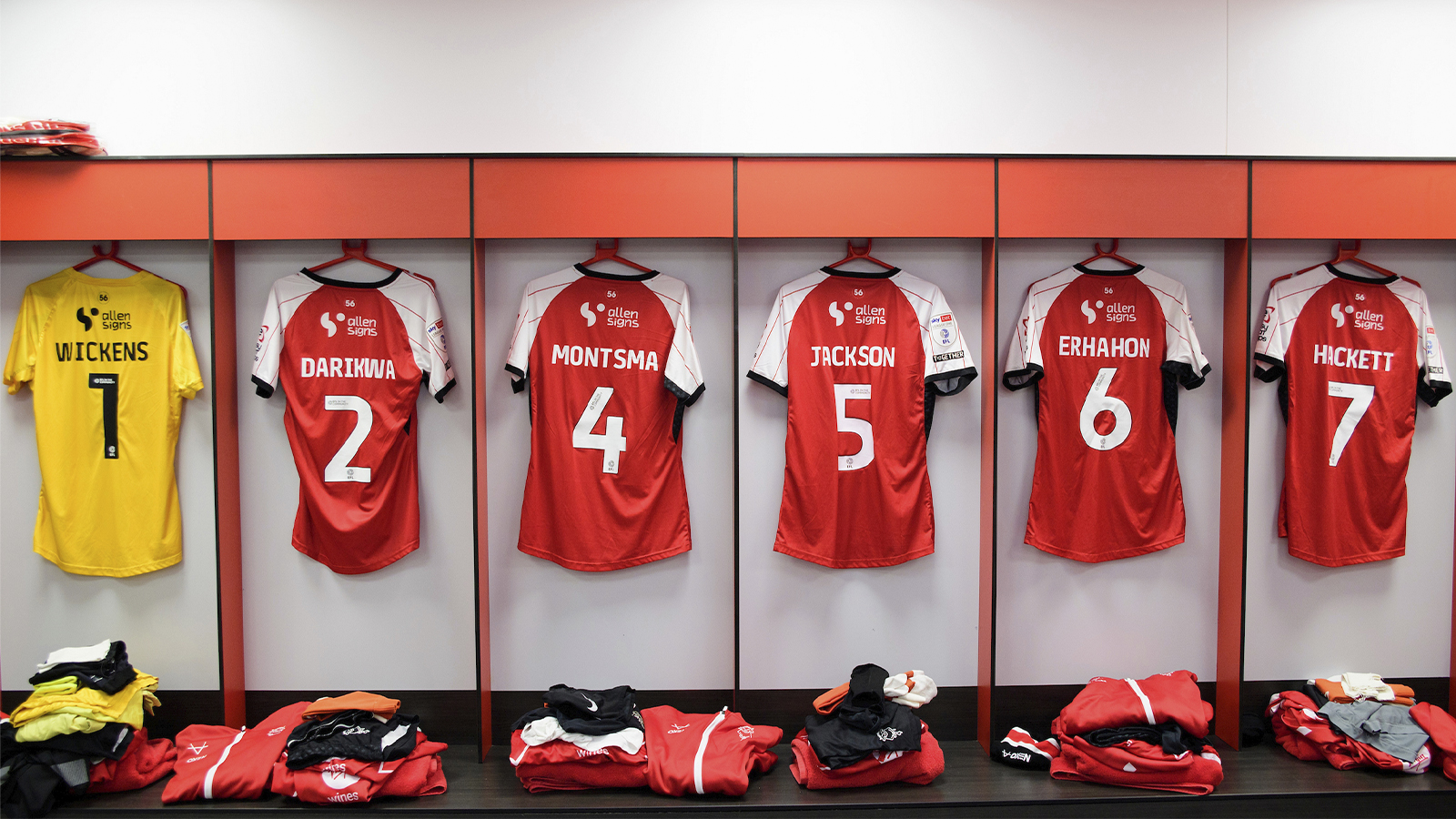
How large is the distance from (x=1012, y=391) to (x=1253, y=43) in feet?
5.22

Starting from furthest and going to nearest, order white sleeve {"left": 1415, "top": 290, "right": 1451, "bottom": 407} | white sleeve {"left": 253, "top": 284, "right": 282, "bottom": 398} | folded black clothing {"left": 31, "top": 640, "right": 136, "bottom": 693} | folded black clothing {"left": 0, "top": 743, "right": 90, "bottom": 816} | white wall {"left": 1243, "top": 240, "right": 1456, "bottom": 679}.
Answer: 1. white wall {"left": 1243, "top": 240, "right": 1456, "bottom": 679}
2. white sleeve {"left": 1415, "top": 290, "right": 1451, "bottom": 407}
3. white sleeve {"left": 253, "top": 284, "right": 282, "bottom": 398}
4. folded black clothing {"left": 31, "top": 640, "right": 136, "bottom": 693}
5. folded black clothing {"left": 0, "top": 743, "right": 90, "bottom": 816}

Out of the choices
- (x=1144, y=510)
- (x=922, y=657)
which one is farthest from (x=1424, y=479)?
(x=922, y=657)

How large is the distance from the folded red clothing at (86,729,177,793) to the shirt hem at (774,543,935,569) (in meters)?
2.26

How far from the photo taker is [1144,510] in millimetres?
2758

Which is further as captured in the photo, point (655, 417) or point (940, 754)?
point (655, 417)

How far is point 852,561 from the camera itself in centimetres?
272

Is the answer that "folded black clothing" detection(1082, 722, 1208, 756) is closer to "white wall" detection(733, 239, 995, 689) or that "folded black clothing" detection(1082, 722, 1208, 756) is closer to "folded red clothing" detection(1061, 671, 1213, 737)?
"folded red clothing" detection(1061, 671, 1213, 737)

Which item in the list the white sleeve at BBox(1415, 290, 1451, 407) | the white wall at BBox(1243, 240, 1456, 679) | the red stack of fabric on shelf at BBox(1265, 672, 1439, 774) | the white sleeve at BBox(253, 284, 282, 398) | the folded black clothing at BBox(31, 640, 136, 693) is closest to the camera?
the folded black clothing at BBox(31, 640, 136, 693)

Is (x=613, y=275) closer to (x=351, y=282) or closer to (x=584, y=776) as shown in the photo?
(x=351, y=282)

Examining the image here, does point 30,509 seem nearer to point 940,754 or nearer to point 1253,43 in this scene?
point 940,754

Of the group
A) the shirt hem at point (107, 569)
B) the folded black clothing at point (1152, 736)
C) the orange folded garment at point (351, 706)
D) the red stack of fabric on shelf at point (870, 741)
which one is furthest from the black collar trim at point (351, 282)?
the folded black clothing at point (1152, 736)

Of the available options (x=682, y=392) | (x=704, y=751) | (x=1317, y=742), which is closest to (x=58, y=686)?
(x=704, y=751)

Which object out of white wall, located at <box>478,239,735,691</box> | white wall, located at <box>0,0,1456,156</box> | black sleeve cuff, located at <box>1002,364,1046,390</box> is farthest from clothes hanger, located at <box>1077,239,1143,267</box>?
white wall, located at <box>478,239,735,691</box>

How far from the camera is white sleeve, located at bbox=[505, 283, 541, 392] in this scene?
264cm
